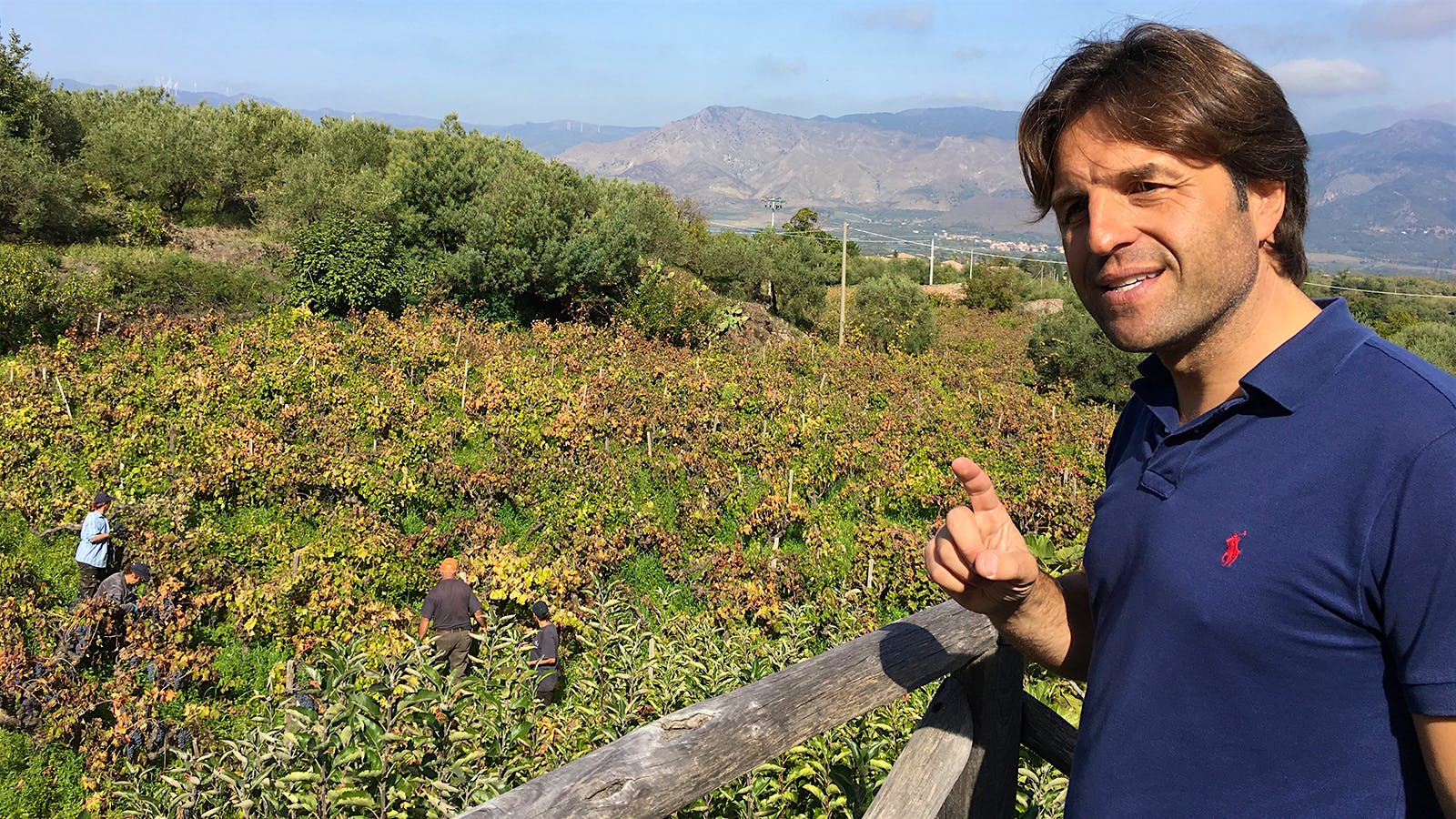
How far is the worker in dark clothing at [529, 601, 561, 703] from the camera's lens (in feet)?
24.1

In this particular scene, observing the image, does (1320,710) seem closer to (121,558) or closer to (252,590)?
(252,590)

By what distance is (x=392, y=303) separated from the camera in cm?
2398

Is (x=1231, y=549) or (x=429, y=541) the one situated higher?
(x=1231, y=549)

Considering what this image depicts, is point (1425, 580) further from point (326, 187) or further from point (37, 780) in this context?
point (326, 187)

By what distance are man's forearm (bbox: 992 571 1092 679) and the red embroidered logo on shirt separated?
450 mm

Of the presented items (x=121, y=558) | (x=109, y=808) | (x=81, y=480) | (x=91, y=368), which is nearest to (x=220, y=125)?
(x=91, y=368)

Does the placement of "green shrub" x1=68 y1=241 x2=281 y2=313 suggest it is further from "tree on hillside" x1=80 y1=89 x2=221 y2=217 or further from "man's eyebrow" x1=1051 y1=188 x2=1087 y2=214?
"man's eyebrow" x1=1051 y1=188 x2=1087 y2=214

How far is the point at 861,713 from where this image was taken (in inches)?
77.8

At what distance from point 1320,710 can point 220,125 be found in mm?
37337

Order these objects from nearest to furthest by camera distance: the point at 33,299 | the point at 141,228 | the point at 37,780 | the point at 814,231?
the point at 37,780, the point at 33,299, the point at 141,228, the point at 814,231

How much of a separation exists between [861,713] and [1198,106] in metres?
1.41

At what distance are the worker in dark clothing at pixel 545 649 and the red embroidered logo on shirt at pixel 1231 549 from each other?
654 centimetres

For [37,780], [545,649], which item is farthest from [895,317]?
[37,780]

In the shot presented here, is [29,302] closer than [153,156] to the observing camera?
Yes
